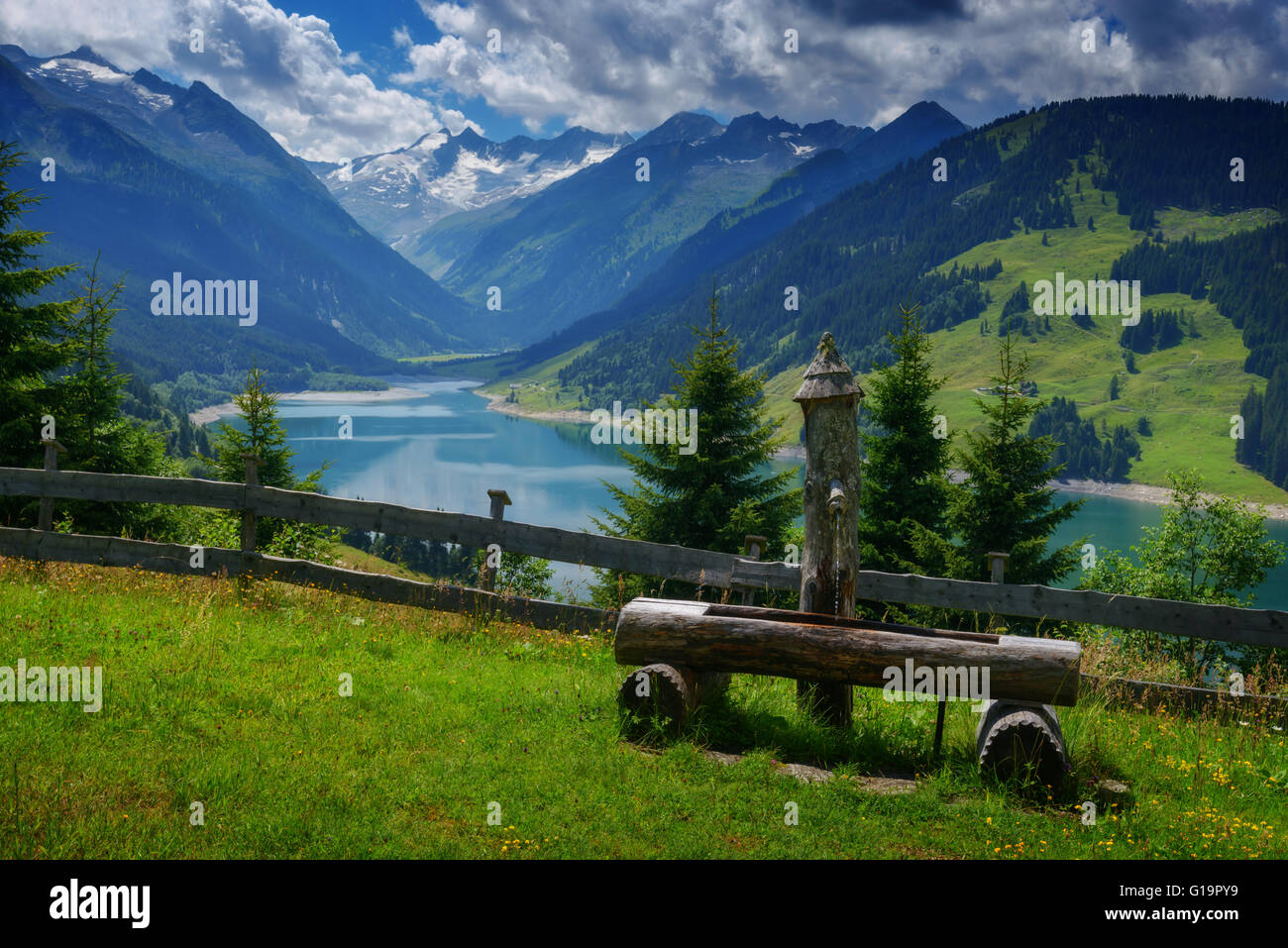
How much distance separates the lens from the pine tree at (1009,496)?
20.2 metres

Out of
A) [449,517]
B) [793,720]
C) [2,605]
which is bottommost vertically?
[793,720]

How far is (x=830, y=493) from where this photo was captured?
22.7ft

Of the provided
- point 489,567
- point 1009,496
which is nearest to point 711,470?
point 1009,496

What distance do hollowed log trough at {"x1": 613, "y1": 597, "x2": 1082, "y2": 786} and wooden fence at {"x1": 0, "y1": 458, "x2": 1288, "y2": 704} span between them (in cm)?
257

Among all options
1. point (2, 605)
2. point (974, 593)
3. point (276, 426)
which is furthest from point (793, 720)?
point (276, 426)

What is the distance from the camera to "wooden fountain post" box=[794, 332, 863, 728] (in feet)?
22.8

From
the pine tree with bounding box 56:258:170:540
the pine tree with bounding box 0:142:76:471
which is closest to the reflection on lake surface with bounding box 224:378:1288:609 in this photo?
the pine tree with bounding box 56:258:170:540

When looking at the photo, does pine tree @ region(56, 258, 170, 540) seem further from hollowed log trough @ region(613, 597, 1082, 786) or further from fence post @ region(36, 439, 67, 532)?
hollowed log trough @ region(613, 597, 1082, 786)

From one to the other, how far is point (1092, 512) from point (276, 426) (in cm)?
12703

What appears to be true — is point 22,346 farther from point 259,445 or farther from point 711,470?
point 711,470

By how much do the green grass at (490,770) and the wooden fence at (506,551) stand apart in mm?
1436
